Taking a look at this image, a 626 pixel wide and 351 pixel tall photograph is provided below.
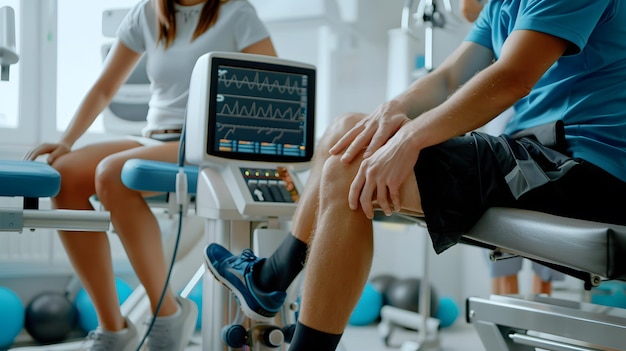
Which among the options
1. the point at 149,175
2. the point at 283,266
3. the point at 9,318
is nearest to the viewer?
the point at 283,266

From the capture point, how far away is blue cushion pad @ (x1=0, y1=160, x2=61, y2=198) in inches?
58.2

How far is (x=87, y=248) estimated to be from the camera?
6.27 feet

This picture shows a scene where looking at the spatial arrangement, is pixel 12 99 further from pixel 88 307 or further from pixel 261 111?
pixel 261 111

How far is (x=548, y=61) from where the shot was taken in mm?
1161

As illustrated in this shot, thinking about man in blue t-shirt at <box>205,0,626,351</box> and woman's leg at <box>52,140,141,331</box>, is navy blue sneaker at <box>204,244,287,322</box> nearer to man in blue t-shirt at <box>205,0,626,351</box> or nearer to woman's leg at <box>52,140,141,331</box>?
man in blue t-shirt at <box>205,0,626,351</box>

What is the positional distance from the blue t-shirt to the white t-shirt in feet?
3.07

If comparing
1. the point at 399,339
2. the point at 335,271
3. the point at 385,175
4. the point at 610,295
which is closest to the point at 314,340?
→ the point at 335,271

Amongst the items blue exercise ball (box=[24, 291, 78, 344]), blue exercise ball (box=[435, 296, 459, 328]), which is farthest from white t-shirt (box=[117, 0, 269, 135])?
blue exercise ball (box=[435, 296, 459, 328])

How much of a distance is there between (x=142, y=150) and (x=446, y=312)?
178cm

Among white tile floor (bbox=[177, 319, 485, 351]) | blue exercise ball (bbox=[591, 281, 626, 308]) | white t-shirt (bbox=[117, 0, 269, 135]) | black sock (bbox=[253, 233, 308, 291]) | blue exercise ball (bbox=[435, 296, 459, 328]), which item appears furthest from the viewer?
blue exercise ball (bbox=[435, 296, 459, 328])

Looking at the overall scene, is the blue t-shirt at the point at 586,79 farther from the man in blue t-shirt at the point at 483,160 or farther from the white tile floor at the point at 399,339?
the white tile floor at the point at 399,339

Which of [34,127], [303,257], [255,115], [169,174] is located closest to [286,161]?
[255,115]

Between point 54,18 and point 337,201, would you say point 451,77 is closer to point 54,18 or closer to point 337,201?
point 337,201

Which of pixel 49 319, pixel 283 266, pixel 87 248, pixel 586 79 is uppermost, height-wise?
pixel 586 79
